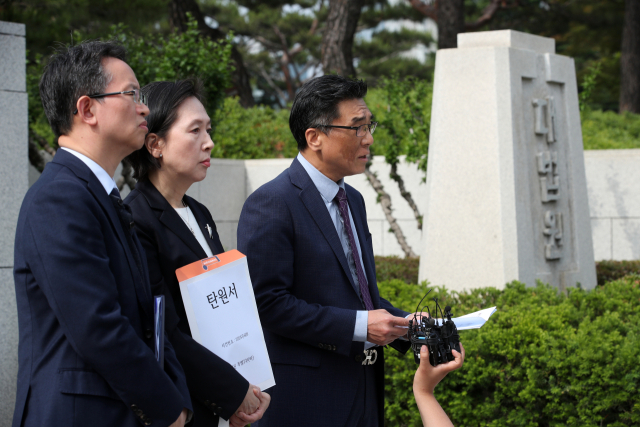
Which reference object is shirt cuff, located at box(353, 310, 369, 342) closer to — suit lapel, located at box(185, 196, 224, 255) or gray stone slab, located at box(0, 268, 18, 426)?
suit lapel, located at box(185, 196, 224, 255)

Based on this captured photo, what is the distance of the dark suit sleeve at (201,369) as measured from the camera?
194 cm

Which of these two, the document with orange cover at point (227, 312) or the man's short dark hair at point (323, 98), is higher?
the man's short dark hair at point (323, 98)

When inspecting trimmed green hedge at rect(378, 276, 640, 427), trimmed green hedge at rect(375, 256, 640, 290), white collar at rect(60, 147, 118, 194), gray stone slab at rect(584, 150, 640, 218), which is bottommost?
trimmed green hedge at rect(378, 276, 640, 427)

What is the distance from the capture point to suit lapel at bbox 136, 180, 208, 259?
2.11 meters

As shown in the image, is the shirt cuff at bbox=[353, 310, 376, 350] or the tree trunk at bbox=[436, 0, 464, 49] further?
the tree trunk at bbox=[436, 0, 464, 49]

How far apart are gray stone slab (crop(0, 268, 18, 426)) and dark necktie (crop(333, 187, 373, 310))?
2433mm

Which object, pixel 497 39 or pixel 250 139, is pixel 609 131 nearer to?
pixel 250 139

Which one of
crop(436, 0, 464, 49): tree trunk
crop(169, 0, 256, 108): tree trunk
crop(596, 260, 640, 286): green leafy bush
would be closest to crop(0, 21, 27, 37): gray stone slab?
crop(596, 260, 640, 286): green leafy bush

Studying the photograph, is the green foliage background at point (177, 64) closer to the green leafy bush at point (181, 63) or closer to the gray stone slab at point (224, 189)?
the green leafy bush at point (181, 63)

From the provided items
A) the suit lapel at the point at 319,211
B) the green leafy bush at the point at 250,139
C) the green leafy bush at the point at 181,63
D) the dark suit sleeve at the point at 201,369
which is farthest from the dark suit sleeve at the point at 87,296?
the green leafy bush at the point at 250,139

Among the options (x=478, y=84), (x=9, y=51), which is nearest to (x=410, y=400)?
(x=478, y=84)

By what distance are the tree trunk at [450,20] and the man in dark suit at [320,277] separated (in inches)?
466

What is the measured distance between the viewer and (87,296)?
159cm

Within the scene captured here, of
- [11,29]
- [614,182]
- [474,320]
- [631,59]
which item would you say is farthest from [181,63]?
[631,59]
